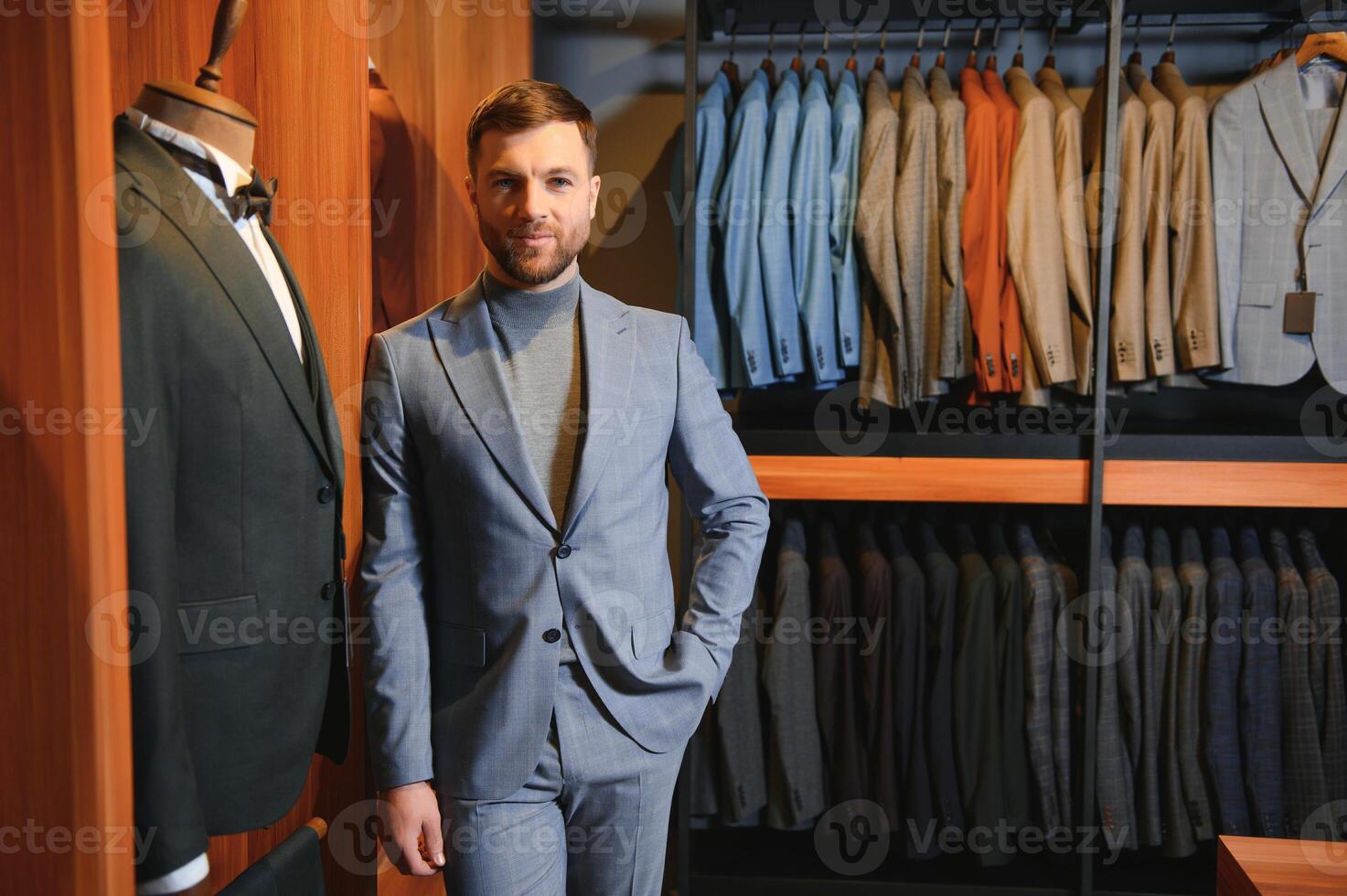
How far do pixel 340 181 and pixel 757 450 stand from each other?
46.1 inches

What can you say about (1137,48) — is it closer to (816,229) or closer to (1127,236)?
(1127,236)

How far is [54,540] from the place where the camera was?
85 centimetres

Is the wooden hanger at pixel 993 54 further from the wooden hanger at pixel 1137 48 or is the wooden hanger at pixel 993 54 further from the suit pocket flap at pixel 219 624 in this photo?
the suit pocket flap at pixel 219 624

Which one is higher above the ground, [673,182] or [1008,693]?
[673,182]

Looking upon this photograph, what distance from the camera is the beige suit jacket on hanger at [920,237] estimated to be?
7.27 feet

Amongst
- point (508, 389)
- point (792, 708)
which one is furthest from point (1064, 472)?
point (508, 389)

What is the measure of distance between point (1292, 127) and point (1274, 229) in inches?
8.6

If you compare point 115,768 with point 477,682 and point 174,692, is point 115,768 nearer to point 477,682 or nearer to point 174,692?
point 174,692

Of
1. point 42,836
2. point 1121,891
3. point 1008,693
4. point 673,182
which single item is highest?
point 673,182

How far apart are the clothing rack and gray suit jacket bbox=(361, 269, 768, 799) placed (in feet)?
2.72

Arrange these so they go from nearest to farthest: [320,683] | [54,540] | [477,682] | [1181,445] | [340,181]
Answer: [54,540] < [320,683] < [477,682] < [340,181] < [1181,445]

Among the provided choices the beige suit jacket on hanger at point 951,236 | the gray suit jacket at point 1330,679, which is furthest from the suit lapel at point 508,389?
the gray suit jacket at point 1330,679

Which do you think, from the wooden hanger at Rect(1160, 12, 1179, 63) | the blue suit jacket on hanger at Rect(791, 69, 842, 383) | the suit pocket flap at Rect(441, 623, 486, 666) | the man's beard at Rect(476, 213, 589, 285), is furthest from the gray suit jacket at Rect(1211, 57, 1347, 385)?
the suit pocket flap at Rect(441, 623, 486, 666)

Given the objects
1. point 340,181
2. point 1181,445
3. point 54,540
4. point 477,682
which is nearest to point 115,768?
point 54,540
